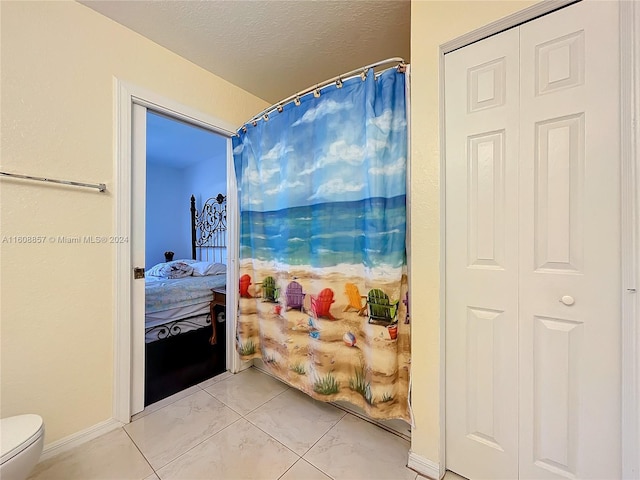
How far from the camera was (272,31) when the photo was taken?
5.21ft

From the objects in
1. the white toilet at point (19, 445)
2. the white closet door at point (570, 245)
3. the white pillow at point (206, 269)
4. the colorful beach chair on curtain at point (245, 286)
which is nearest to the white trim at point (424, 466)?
the white closet door at point (570, 245)

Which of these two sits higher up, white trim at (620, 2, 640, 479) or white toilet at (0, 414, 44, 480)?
white trim at (620, 2, 640, 479)

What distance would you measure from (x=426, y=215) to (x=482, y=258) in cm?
29

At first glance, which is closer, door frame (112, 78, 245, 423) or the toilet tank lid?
the toilet tank lid

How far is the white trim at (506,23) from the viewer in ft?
3.15

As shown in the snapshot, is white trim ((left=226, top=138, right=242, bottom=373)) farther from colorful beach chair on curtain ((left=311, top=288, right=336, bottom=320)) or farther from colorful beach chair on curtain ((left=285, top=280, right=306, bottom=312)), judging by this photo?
colorful beach chair on curtain ((left=311, top=288, right=336, bottom=320))

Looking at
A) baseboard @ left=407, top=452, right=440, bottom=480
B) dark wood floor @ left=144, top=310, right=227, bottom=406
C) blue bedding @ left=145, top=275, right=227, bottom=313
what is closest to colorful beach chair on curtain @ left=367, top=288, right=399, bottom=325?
baseboard @ left=407, top=452, right=440, bottom=480

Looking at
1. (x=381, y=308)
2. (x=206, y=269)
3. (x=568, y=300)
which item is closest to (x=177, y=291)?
(x=206, y=269)

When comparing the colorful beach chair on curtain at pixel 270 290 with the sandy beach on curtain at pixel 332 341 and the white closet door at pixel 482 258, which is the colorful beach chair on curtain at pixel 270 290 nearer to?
the sandy beach on curtain at pixel 332 341

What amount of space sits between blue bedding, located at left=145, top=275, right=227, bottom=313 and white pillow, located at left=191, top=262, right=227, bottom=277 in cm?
11

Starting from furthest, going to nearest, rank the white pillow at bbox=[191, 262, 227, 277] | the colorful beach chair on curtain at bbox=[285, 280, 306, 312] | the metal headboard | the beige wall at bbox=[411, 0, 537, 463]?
1. the metal headboard
2. the white pillow at bbox=[191, 262, 227, 277]
3. the colorful beach chair on curtain at bbox=[285, 280, 306, 312]
4. the beige wall at bbox=[411, 0, 537, 463]

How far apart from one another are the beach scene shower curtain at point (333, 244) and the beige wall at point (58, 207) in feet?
2.87

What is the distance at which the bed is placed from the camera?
2.12m

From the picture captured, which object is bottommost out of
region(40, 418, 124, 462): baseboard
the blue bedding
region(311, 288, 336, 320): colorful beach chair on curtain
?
region(40, 418, 124, 462): baseboard
